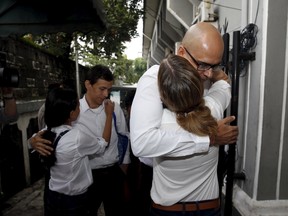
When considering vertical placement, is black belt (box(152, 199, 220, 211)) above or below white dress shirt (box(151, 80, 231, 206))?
below

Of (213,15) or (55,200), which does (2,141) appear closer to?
(55,200)

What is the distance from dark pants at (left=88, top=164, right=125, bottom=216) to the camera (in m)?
2.60

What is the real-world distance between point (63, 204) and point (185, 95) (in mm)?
1499

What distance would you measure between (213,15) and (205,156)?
129 inches

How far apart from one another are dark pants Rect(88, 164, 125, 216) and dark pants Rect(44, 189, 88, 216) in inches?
10.1

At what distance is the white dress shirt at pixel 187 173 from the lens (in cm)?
143

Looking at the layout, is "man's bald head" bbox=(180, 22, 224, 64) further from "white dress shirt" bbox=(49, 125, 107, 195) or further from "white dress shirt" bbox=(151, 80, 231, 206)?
"white dress shirt" bbox=(49, 125, 107, 195)

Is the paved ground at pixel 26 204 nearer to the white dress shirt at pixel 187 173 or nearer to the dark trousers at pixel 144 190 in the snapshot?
the dark trousers at pixel 144 190

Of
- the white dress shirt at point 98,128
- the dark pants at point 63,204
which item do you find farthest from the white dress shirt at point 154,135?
the white dress shirt at point 98,128

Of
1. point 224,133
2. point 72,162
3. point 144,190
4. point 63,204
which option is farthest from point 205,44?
point 144,190

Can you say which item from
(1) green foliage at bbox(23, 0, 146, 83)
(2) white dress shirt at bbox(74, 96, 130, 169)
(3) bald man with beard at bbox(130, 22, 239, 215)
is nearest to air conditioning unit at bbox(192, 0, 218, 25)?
(2) white dress shirt at bbox(74, 96, 130, 169)

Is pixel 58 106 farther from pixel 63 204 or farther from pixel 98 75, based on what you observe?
pixel 63 204

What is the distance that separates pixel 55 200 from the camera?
2223 millimetres

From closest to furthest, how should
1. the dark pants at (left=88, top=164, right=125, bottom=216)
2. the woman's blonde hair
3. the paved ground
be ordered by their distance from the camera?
the woman's blonde hair → the dark pants at (left=88, top=164, right=125, bottom=216) → the paved ground
